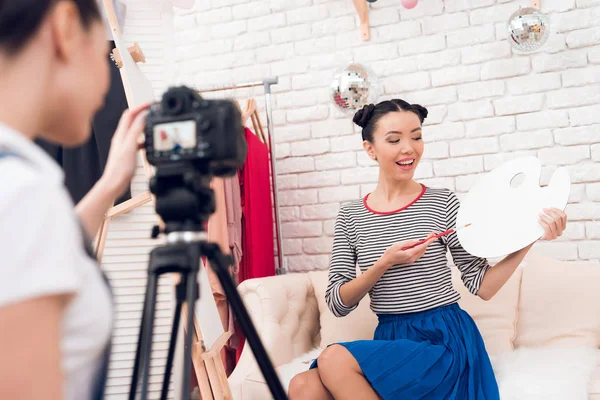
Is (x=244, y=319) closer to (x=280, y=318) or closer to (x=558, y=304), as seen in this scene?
(x=280, y=318)

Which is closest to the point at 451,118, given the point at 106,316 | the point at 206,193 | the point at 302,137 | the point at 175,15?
the point at 302,137

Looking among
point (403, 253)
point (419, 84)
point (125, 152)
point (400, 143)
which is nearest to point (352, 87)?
point (419, 84)

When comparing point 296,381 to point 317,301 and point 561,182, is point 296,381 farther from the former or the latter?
point 561,182

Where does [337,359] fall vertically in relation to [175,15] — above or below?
below

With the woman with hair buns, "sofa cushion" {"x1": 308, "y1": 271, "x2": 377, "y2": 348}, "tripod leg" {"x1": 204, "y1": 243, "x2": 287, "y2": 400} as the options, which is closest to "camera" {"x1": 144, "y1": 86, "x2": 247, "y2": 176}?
"tripod leg" {"x1": 204, "y1": 243, "x2": 287, "y2": 400}

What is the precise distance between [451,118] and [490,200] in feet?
3.08

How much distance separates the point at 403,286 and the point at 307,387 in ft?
1.50

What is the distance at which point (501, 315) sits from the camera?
2.19 metres

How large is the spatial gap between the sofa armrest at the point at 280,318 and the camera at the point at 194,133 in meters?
1.40

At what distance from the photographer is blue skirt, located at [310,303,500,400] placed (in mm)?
1617

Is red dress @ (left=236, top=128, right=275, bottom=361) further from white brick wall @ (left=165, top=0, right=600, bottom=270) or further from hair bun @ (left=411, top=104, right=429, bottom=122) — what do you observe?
hair bun @ (left=411, top=104, right=429, bottom=122)

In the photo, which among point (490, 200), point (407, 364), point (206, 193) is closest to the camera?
point (206, 193)

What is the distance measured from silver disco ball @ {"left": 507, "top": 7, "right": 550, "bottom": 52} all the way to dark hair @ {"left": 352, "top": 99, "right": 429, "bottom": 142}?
629 mm

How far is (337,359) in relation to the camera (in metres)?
1.64
